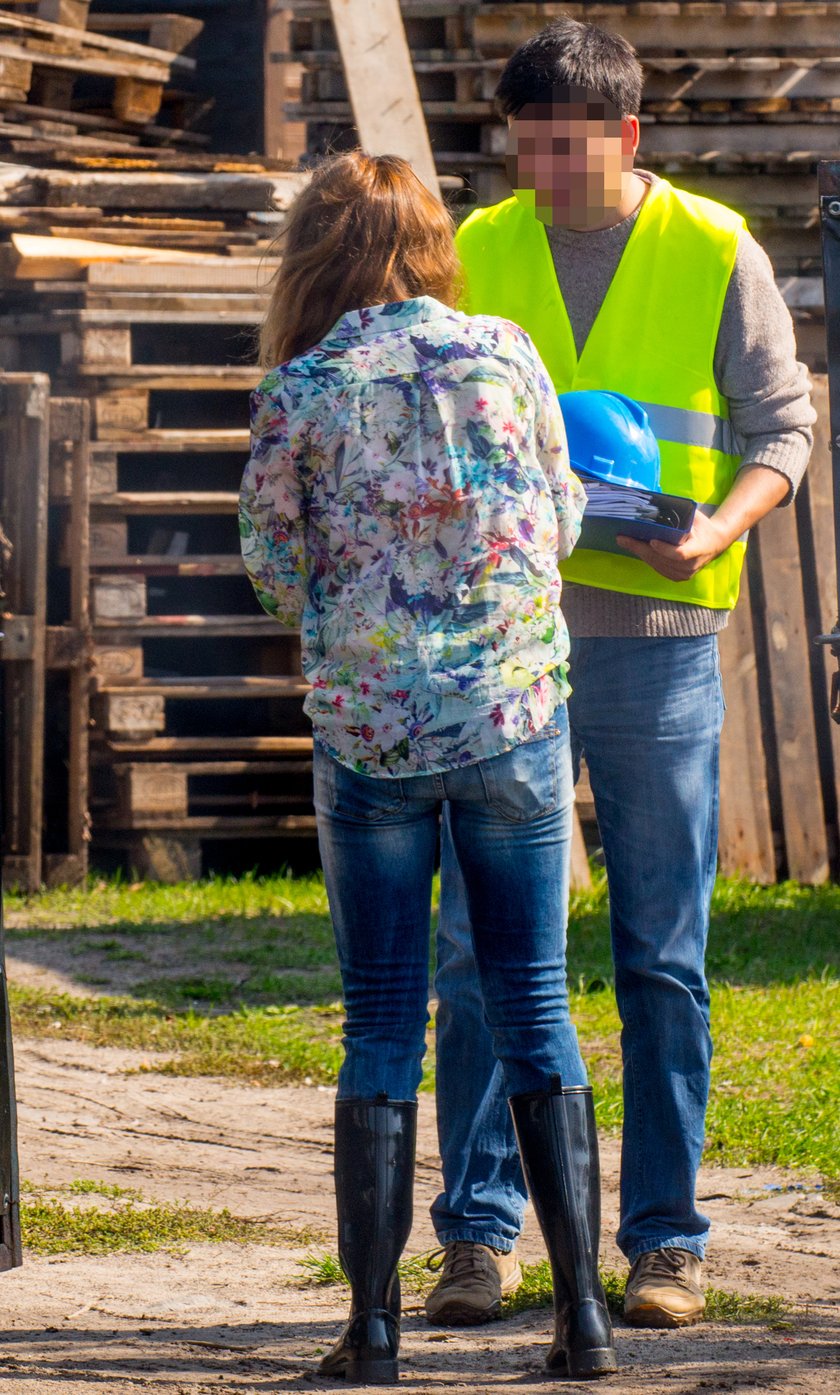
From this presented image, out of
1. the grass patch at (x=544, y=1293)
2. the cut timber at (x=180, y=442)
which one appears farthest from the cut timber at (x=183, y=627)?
the grass patch at (x=544, y=1293)

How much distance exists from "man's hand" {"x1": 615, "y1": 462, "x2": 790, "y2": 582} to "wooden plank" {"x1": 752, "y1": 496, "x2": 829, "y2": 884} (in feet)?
13.5

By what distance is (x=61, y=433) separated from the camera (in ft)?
24.5

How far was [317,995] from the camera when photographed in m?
5.74

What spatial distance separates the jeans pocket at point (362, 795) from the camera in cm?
258

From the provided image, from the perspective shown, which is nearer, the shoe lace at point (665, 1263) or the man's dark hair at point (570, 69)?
the man's dark hair at point (570, 69)

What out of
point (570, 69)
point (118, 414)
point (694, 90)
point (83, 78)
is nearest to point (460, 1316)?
point (570, 69)

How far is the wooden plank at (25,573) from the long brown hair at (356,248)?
4.76m

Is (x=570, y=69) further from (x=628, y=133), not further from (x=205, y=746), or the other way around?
(x=205, y=746)

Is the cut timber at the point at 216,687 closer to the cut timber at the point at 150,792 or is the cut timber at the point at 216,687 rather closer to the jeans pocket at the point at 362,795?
the cut timber at the point at 150,792

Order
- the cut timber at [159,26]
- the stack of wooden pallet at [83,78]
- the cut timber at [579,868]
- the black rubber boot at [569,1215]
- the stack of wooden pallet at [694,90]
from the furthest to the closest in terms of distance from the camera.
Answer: the cut timber at [159,26], the stack of wooden pallet at [83,78], the stack of wooden pallet at [694,90], the cut timber at [579,868], the black rubber boot at [569,1215]

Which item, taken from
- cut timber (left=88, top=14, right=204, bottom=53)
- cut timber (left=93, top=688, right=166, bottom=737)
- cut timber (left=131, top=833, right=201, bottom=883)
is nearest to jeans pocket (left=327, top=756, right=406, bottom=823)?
cut timber (left=93, top=688, right=166, bottom=737)

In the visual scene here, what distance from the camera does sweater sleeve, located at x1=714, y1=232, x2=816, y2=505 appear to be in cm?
304

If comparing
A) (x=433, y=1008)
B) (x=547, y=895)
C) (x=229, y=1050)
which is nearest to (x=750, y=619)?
(x=433, y=1008)

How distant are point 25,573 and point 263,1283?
4.51m
